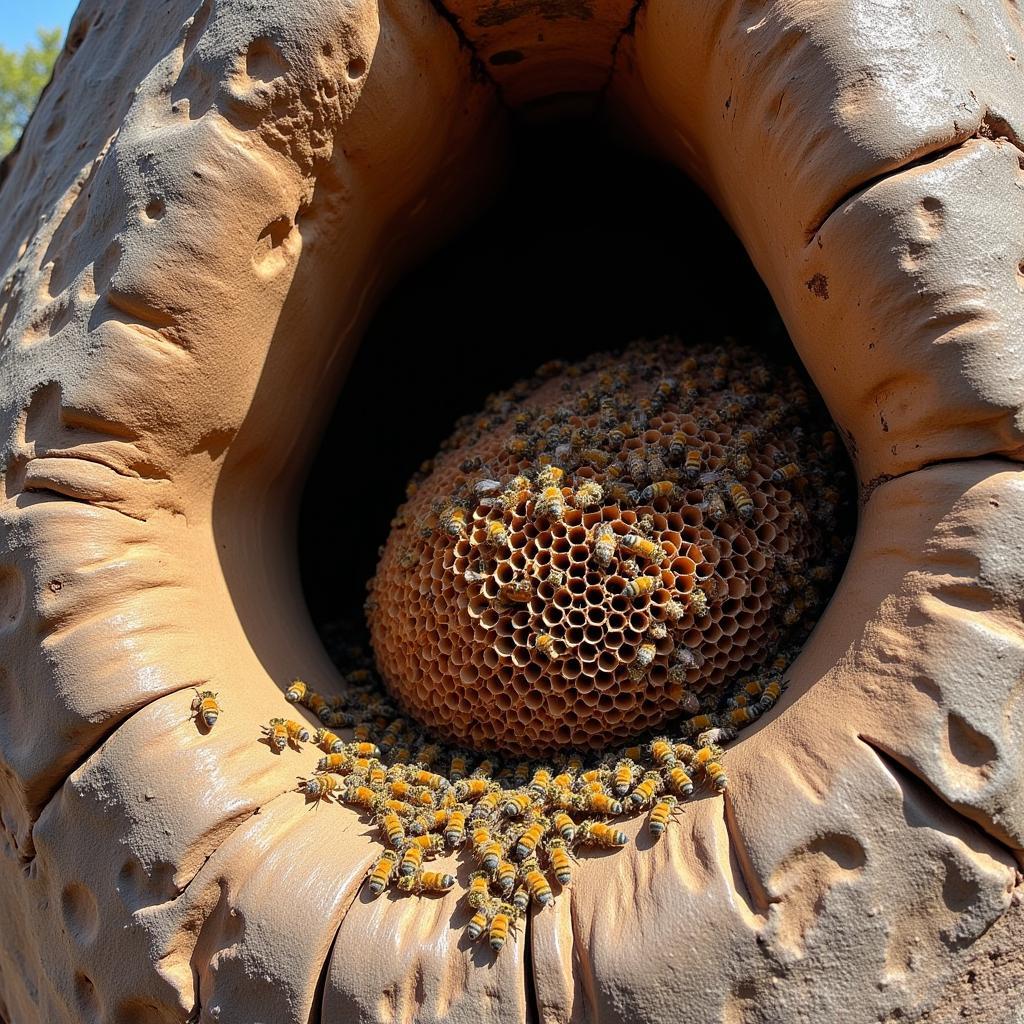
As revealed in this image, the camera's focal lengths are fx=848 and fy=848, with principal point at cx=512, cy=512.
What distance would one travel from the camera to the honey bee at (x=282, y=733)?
5.35 ft

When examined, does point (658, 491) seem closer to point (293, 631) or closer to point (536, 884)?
point (536, 884)

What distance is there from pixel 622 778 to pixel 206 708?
0.76 m

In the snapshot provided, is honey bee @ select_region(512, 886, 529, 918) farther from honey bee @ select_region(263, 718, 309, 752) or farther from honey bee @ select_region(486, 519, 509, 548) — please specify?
honey bee @ select_region(486, 519, 509, 548)

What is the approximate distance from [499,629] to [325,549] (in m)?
1.17

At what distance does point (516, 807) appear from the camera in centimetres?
152

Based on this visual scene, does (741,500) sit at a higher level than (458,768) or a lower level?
higher

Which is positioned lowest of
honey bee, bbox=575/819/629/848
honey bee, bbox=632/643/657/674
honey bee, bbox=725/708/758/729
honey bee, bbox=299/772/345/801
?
honey bee, bbox=575/819/629/848

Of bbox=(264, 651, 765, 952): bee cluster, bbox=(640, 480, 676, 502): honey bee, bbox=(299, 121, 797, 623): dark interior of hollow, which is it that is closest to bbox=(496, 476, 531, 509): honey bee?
bbox=(640, 480, 676, 502): honey bee

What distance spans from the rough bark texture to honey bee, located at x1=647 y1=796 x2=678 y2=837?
46 mm

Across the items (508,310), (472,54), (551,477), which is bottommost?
(551,477)

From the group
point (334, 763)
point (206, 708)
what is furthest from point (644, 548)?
point (206, 708)

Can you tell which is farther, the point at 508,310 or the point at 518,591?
the point at 508,310

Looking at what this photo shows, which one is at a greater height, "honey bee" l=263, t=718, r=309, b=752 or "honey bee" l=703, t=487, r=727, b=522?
"honey bee" l=703, t=487, r=727, b=522

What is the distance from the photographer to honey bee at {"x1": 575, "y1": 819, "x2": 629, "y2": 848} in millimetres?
1407
